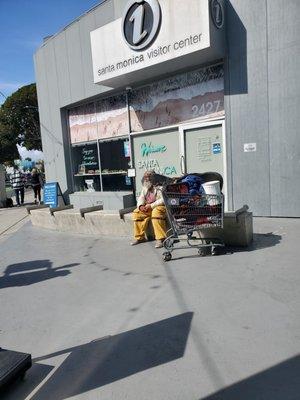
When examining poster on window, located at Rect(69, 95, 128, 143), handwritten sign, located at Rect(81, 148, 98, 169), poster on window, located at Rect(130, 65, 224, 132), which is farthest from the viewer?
handwritten sign, located at Rect(81, 148, 98, 169)

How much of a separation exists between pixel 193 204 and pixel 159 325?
95.6 inches

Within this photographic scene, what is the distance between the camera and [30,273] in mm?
6156

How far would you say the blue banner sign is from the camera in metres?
13.1

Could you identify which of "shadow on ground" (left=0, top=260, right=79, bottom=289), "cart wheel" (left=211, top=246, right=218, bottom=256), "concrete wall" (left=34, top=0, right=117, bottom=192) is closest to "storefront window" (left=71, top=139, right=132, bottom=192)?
"concrete wall" (left=34, top=0, right=117, bottom=192)

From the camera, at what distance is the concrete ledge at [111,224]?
20.1 ft

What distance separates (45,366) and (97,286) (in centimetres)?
190

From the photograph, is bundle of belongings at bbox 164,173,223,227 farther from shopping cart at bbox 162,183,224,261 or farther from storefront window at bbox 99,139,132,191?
storefront window at bbox 99,139,132,191

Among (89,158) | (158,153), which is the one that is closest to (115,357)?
(158,153)

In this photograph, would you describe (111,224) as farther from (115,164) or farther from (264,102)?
(115,164)

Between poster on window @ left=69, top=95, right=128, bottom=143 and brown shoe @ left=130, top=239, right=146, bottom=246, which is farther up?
poster on window @ left=69, top=95, right=128, bottom=143

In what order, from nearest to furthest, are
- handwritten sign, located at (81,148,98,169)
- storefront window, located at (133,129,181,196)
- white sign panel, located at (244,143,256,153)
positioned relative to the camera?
white sign panel, located at (244,143,256,153), storefront window, located at (133,129,181,196), handwritten sign, located at (81,148,98,169)

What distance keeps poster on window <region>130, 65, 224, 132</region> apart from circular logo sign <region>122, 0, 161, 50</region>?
128 centimetres

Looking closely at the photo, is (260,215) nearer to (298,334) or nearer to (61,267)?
(61,267)

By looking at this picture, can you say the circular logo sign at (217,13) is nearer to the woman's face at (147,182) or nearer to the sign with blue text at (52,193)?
the woman's face at (147,182)
